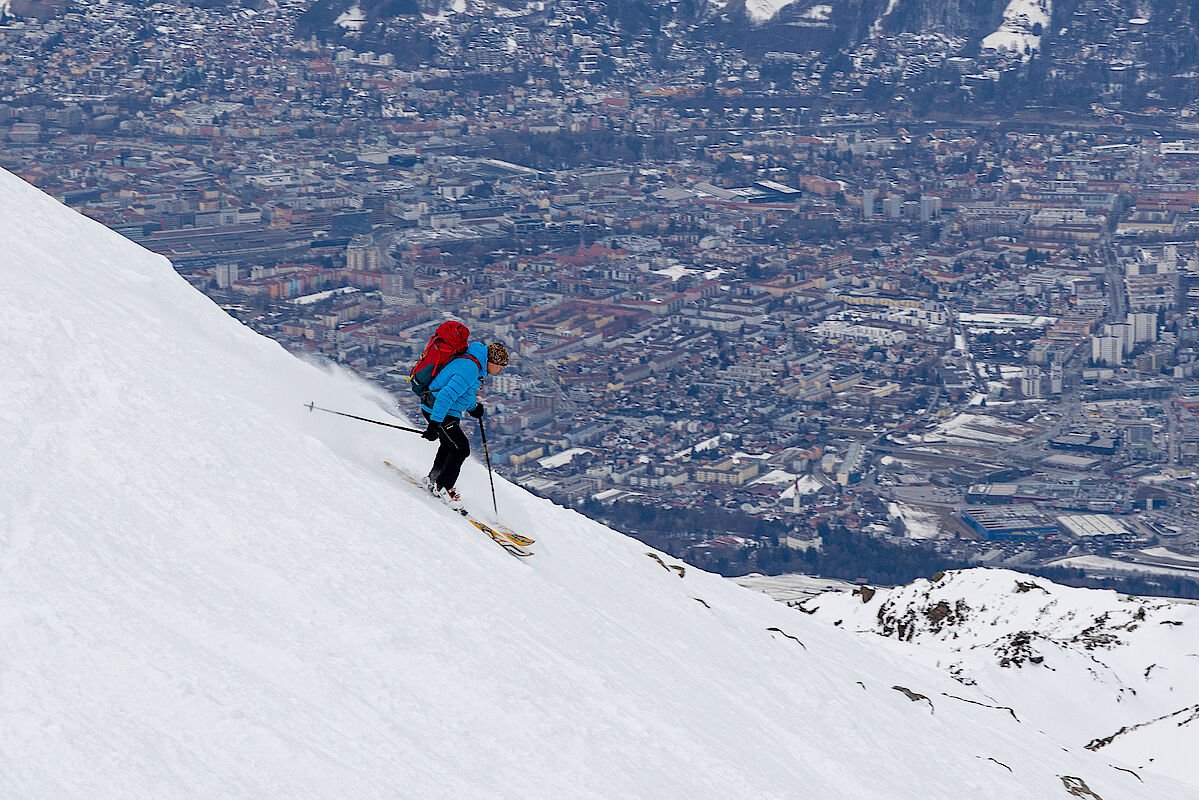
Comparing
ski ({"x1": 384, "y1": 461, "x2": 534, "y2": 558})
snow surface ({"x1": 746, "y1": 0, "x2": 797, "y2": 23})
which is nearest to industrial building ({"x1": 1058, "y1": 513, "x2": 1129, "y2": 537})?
ski ({"x1": 384, "y1": 461, "x2": 534, "y2": 558})

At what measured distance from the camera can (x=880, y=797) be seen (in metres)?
6.25

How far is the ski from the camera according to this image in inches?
261

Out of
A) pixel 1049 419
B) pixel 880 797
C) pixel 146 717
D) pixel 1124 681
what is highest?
pixel 146 717

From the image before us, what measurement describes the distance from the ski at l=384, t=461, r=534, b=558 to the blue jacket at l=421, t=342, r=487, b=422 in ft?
1.48

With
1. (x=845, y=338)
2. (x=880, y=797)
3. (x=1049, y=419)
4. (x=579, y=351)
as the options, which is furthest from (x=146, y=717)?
(x=845, y=338)

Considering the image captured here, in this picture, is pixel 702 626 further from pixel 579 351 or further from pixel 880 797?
pixel 579 351

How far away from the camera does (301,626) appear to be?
459 cm

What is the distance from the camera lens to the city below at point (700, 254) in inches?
2039

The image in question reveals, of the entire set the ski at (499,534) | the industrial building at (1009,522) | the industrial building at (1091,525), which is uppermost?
the ski at (499,534)

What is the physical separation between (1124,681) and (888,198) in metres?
93.2

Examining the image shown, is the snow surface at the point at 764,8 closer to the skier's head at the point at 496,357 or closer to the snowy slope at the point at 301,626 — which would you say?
the snowy slope at the point at 301,626

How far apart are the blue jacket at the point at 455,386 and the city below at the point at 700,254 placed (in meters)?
0.96

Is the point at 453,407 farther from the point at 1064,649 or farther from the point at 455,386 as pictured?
the point at 1064,649

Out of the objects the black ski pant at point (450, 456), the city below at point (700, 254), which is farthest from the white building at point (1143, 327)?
the black ski pant at point (450, 456)
